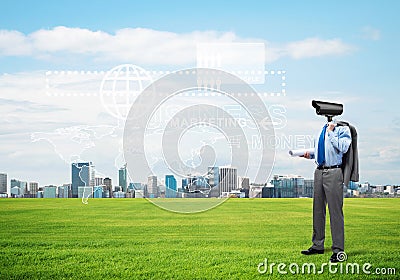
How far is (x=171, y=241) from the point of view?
314 inches

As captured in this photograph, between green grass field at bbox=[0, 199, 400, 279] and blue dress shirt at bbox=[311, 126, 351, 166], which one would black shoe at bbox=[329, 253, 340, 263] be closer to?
green grass field at bbox=[0, 199, 400, 279]

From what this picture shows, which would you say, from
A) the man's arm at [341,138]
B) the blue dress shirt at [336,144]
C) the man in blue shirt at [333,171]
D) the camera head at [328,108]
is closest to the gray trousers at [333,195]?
the man in blue shirt at [333,171]

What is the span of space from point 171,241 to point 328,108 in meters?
3.03

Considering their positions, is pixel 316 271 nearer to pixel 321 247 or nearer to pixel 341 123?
pixel 321 247

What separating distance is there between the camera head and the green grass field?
1.66 meters

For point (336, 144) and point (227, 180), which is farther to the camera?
point (227, 180)

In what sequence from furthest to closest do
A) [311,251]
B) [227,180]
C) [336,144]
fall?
[227,180], [311,251], [336,144]

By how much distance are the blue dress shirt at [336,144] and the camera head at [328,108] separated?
0.20m

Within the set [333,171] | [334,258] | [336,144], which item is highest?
[336,144]

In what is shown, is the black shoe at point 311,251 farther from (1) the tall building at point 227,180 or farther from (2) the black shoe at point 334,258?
(1) the tall building at point 227,180

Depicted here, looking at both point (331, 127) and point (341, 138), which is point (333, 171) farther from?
point (331, 127)

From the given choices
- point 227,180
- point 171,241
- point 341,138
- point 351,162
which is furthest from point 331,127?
point 171,241

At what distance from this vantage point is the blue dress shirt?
20.4 feet

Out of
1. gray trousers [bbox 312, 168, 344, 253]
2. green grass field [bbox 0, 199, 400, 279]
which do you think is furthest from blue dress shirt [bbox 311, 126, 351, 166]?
green grass field [bbox 0, 199, 400, 279]
